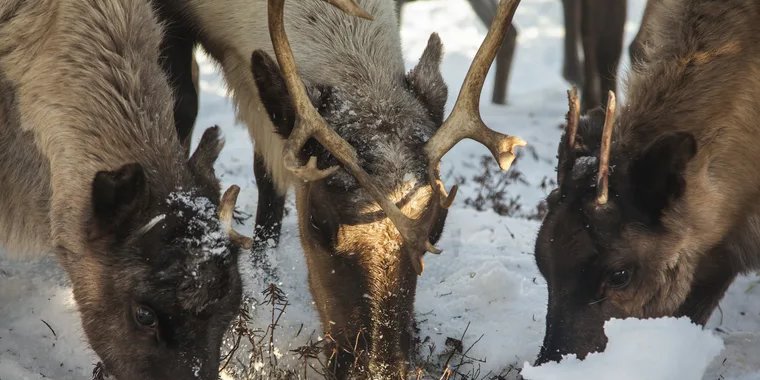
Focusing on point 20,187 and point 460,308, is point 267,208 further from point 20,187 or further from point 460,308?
point 20,187

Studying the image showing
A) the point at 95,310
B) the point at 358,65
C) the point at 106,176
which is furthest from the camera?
the point at 358,65

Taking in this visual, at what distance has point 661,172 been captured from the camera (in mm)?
4188

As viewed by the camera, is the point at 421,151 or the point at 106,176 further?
the point at 421,151

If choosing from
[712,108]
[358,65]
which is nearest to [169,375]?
[358,65]

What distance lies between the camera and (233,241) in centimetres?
393

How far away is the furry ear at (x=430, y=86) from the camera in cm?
465

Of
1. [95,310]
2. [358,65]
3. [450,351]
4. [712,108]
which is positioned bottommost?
[450,351]

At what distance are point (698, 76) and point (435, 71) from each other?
1.12 m

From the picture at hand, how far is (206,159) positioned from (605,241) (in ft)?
5.27

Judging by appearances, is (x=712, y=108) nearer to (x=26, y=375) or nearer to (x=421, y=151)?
(x=421, y=151)

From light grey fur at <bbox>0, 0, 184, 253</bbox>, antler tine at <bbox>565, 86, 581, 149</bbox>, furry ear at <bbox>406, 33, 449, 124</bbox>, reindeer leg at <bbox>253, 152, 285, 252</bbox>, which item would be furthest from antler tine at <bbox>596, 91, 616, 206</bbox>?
reindeer leg at <bbox>253, 152, 285, 252</bbox>

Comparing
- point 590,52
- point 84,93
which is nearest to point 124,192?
point 84,93

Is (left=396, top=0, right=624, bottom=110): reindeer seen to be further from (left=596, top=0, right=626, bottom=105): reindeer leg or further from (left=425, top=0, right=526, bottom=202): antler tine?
(left=425, top=0, right=526, bottom=202): antler tine

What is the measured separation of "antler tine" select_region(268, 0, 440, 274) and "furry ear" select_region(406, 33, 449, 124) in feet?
1.94
